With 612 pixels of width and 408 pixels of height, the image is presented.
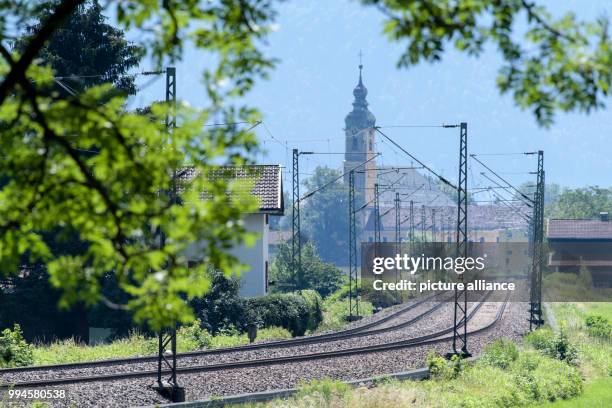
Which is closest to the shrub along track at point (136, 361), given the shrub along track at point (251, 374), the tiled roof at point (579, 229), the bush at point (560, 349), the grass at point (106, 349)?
the shrub along track at point (251, 374)

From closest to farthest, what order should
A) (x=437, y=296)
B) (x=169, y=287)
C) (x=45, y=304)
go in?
(x=169, y=287) < (x=45, y=304) < (x=437, y=296)

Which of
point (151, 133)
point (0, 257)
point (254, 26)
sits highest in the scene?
point (254, 26)

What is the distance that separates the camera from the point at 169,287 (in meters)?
7.33

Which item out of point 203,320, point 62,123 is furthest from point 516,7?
point 203,320

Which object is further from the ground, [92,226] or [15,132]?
[15,132]

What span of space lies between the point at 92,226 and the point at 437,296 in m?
72.9

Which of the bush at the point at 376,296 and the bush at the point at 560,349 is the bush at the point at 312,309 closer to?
the bush at the point at 560,349

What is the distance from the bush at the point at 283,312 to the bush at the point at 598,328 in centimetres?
1097

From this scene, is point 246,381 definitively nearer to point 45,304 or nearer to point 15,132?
point 15,132

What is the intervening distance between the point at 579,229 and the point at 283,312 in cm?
→ 6844

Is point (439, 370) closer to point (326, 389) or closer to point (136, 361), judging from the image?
point (326, 389)

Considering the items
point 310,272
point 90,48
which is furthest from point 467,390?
point 310,272

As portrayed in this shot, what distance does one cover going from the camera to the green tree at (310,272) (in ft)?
237

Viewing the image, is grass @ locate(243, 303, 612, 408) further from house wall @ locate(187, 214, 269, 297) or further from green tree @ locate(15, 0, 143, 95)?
green tree @ locate(15, 0, 143, 95)
